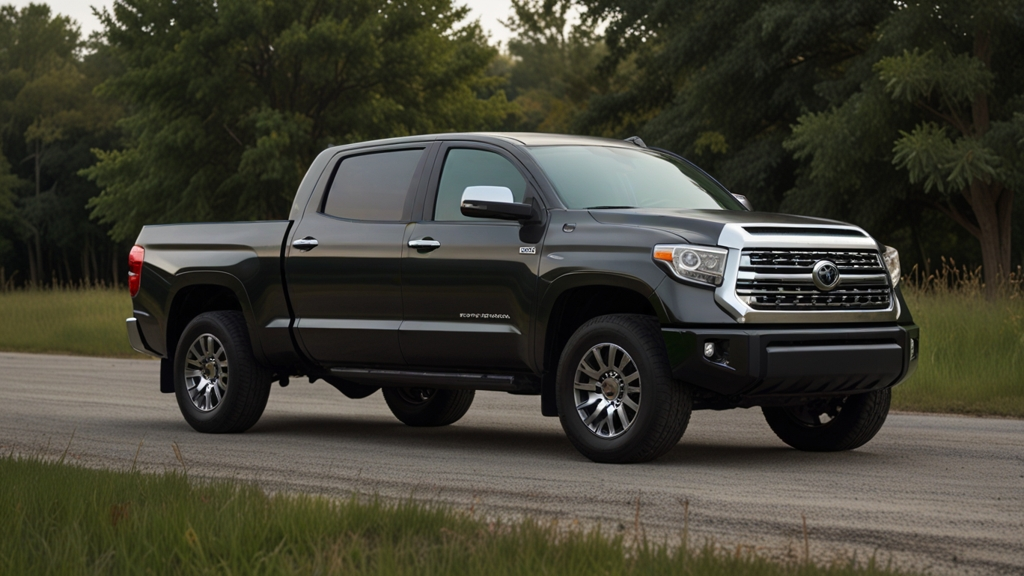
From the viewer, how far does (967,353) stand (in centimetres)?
1352

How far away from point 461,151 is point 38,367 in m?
11.4

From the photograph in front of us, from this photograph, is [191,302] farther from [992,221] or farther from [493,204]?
[992,221]

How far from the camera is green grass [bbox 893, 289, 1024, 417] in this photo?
12219 mm

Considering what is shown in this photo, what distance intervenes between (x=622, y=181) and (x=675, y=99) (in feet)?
109

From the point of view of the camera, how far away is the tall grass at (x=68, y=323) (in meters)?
24.2

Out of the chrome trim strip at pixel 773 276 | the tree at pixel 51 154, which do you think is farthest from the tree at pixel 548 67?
the chrome trim strip at pixel 773 276

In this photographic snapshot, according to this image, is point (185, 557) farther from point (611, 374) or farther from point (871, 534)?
point (611, 374)

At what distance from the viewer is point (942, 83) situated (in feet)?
90.5

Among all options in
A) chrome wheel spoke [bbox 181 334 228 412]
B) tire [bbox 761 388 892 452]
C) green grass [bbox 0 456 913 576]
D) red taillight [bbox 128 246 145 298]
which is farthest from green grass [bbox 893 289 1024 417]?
green grass [bbox 0 456 913 576]

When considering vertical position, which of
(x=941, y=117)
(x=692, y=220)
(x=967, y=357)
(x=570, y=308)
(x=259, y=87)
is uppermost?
(x=259, y=87)

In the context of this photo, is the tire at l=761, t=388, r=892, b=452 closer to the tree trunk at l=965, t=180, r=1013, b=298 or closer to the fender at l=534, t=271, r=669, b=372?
the fender at l=534, t=271, r=669, b=372

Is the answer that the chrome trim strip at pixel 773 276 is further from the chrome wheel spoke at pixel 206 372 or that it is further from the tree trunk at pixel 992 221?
the tree trunk at pixel 992 221

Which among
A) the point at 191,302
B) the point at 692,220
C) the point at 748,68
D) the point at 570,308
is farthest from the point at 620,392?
the point at 748,68

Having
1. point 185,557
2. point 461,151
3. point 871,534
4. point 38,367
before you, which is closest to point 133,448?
point 461,151
